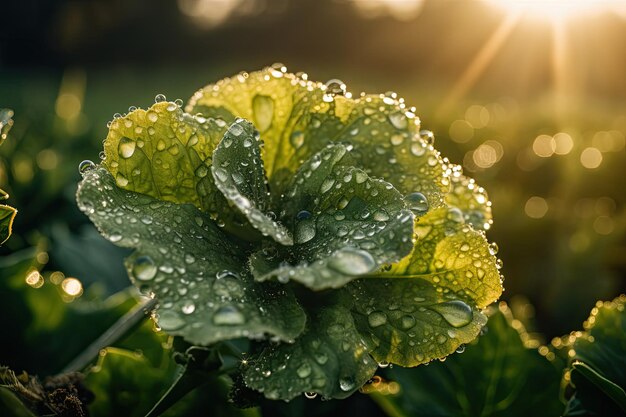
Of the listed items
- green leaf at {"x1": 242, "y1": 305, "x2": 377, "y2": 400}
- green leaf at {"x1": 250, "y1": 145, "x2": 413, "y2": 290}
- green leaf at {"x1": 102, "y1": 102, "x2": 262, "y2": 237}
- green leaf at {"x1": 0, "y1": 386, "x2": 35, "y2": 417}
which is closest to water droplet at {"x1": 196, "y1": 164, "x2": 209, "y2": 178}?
green leaf at {"x1": 102, "y1": 102, "x2": 262, "y2": 237}

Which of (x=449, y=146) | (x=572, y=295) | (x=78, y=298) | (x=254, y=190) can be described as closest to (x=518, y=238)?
(x=572, y=295)

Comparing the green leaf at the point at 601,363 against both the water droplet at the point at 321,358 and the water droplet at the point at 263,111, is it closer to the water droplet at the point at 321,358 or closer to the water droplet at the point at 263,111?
the water droplet at the point at 321,358

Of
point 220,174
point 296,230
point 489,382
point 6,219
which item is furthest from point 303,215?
point 489,382

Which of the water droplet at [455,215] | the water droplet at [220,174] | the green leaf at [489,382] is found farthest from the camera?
the green leaf at [489,382]

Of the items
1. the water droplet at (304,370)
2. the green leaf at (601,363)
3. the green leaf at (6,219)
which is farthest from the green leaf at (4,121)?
the green leaf at (601,363)

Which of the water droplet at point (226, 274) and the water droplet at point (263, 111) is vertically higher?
the water droplet at point (263, 111)

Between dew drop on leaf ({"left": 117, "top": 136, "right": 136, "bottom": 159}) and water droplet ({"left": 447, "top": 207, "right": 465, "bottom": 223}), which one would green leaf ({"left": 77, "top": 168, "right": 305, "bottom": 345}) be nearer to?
dew drop on leaf ({"left": 117, "top": 136, "right": 136, "bottom": 159})

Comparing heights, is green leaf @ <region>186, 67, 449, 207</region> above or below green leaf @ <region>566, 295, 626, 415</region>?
above

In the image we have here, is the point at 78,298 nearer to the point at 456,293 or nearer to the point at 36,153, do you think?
the point at 456,293

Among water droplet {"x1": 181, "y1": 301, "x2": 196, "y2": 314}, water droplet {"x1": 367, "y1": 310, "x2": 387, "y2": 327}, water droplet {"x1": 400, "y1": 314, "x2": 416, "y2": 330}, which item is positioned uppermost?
water droplet {"x1": 181, "y1": 301, "x2": 196, "y2": 314}
